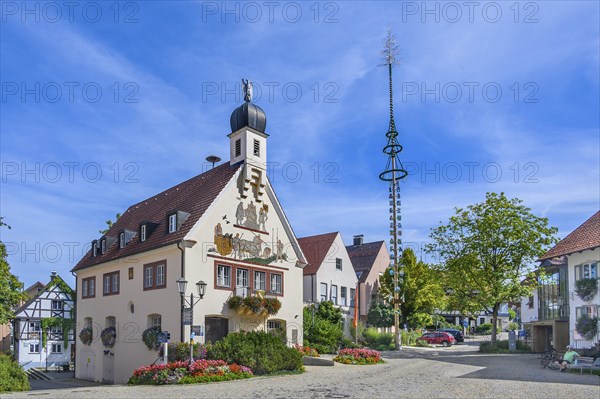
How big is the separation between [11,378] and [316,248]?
95.1ft

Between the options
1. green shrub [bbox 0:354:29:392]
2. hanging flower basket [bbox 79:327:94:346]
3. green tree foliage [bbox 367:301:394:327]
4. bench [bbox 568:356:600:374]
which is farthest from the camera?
green tree foliage [bbox 367:301:394:327]

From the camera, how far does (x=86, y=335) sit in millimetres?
34344

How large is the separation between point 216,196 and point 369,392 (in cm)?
1367

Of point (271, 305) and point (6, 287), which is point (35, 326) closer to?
point (6, 287)

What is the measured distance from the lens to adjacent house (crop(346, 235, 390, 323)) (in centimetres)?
5047

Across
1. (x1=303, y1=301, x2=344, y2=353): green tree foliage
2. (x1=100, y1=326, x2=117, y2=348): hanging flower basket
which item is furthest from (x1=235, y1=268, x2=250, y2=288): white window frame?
(x1=303, y1=301, x2=344, y2=353): green tree foliage

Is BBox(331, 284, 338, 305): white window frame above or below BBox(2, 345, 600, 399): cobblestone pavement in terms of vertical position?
above

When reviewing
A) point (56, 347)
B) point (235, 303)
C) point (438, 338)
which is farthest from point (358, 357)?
point (56, 347)

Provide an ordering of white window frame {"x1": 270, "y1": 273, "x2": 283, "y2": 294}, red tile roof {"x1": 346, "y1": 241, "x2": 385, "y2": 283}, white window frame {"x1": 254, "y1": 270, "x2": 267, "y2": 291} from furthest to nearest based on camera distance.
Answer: red tile roof {"x1": 346, "y1": 241, "x2": 385, "y2": 283} → white window frame {"x1": 270, "y1": 273, "x2": 283, "y2": 294} → white window frame {"x1": 254, "y1": 270, "x2": 267, "y2": 291}

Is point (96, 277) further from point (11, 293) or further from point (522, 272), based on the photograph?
point (522, 272)

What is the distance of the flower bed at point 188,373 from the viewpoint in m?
20.9

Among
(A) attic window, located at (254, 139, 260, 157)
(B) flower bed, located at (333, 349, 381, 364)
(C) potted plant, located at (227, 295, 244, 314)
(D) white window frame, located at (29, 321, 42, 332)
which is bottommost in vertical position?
(D) white window frame, located at (29, 321, 42, 332)

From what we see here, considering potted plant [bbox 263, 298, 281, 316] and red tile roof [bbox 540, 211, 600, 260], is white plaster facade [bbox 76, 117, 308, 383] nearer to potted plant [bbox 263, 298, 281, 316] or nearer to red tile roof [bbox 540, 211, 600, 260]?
potted plant [bbox 263, 298, 281, 316]

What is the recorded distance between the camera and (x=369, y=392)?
58.4 feet
